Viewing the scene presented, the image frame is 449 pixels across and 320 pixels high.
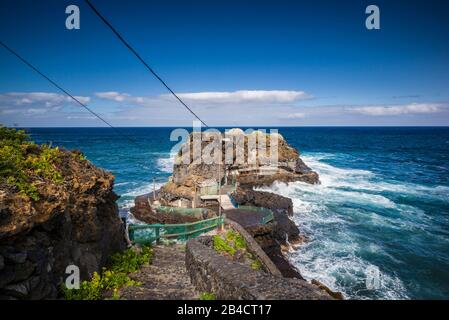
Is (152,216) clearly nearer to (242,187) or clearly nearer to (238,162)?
(242,187)

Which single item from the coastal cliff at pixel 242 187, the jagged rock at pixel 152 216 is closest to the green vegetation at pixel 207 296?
the coastal cliff at pixel 242 187

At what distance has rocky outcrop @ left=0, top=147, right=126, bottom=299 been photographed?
590cm

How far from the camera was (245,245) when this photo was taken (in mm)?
12812

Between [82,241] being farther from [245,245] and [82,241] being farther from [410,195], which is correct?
[410,195]

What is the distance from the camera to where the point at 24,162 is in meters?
7.20

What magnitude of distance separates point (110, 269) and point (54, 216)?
347 centimetres

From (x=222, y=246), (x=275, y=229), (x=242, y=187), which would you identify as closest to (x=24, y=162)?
(x=222, y=246)

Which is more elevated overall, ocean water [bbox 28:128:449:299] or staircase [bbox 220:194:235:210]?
staircase [bbox 220:194:235:210]

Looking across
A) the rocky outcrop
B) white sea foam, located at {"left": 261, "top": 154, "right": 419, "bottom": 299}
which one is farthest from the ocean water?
the rocky outcrop

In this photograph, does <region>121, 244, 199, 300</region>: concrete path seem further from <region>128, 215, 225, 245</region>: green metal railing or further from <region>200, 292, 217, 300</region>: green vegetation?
<region>128, 215, 225, 245</region>: green metal railing

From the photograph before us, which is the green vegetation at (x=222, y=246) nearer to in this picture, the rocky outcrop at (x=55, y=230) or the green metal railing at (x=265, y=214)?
the rocky outcrop at (x=55, y=230)

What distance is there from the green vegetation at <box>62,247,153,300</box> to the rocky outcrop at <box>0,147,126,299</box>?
1.18ft

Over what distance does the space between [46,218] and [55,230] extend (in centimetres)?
77

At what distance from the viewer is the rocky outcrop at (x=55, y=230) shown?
590 cm
